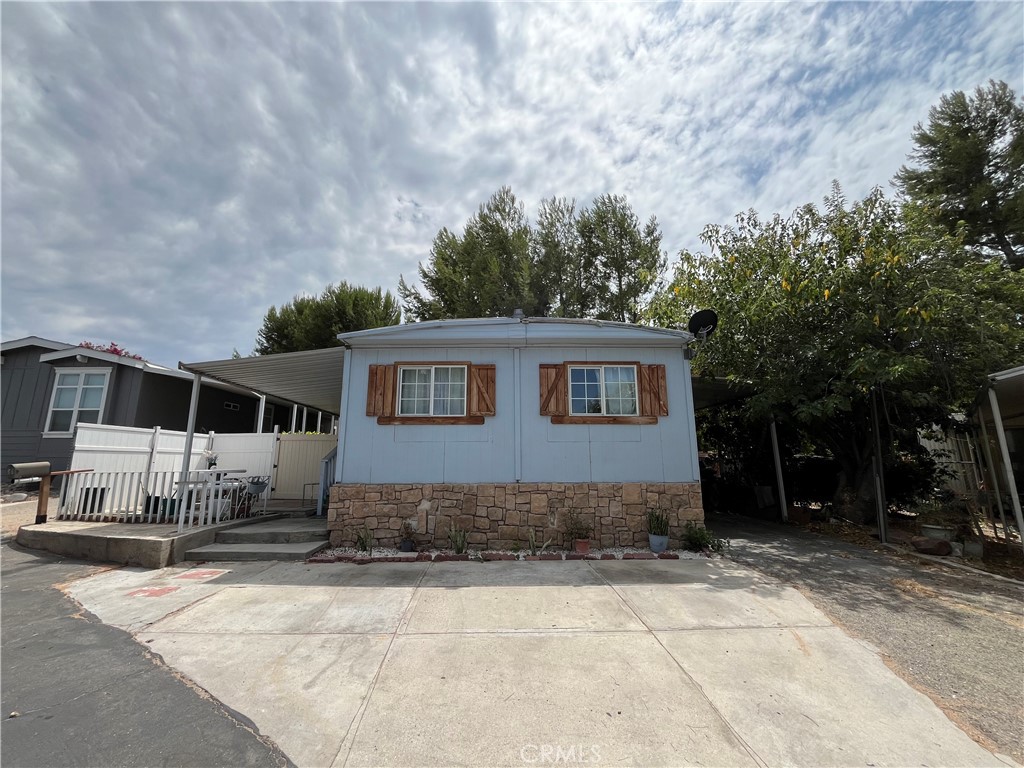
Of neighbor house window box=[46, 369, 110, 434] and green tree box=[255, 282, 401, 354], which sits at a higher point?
green tree box=[255, 282, 401, 354]

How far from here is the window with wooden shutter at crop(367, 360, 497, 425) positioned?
264 inches

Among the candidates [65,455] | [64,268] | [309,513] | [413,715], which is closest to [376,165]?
[309,513]

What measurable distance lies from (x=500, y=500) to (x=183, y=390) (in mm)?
11176

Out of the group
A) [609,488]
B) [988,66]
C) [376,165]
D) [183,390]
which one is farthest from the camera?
[183,390]

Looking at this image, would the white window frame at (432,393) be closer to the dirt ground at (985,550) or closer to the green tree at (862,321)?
the green tree at (862,321)

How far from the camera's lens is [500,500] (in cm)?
655

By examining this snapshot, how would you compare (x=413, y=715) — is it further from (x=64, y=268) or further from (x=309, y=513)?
(x=64, y=268)

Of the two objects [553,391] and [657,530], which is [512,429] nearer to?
[553,391]

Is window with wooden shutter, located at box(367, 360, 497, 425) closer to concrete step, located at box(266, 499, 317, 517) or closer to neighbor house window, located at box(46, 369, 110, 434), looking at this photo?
concrete step, located at box(266, 499, 317, 517)

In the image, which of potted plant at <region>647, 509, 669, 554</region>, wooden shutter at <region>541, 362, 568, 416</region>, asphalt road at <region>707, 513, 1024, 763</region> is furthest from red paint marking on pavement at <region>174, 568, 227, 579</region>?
asphalt road at <region>707, 513, 1024, 763</region>

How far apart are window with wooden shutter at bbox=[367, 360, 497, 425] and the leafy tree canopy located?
833cm

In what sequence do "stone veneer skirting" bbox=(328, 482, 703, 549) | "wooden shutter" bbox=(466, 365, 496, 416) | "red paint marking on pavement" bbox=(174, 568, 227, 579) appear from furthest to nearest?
"wooden shutter" bbox=(466, 365, 496, 416)
"stone veneer skirting" bbox=(328, 482, 703, 549)
"red paint marking on pavement" bbox=(174, 568, 227, 579)

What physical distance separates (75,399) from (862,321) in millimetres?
17645

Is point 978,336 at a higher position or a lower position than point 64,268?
lower
